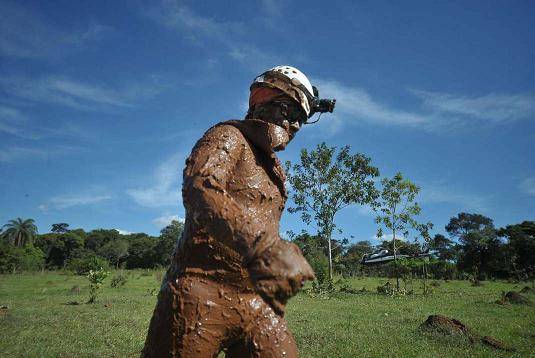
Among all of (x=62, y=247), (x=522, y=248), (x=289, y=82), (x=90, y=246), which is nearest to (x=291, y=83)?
(x=289, y=82)

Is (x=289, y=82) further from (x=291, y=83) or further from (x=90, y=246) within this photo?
(x=90, y=246)

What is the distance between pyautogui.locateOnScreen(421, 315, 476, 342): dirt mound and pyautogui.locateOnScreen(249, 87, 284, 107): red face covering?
6.61 m

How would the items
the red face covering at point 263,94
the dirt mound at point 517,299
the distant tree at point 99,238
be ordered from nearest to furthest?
the red face covering at point 263,94 → the dirt mound at point 517,299 → the distant tree at point 99,238

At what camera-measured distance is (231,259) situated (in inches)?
65.1

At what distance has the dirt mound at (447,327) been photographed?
711cm

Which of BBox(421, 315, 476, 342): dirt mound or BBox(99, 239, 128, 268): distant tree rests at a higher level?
BBox(99, 239, 128, 268): distant tree

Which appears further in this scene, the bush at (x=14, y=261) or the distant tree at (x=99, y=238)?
the distant tree at (x=99, y=238)

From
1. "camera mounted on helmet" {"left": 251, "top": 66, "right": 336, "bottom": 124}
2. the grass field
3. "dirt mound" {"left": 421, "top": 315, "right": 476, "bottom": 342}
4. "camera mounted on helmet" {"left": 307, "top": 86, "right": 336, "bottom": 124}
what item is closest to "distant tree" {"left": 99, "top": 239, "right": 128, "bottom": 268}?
the grass field

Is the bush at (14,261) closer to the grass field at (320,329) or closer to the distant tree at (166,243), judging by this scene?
the distant tree at (166,243)

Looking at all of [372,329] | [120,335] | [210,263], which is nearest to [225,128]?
[210,263]

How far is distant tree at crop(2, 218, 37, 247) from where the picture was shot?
54375 millimetres

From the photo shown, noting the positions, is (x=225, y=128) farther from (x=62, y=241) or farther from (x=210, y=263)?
(x=62, y=241)

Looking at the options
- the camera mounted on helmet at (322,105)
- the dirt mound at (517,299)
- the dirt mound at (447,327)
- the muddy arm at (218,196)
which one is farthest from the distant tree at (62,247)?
the muddy arm at (218,196)

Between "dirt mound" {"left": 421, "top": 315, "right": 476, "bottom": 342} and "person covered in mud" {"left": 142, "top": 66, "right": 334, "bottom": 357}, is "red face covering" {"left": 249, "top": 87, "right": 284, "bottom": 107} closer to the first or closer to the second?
"person covered in mud" {"left": 142, "top": 66, "right": 334, "bottom": 357}
